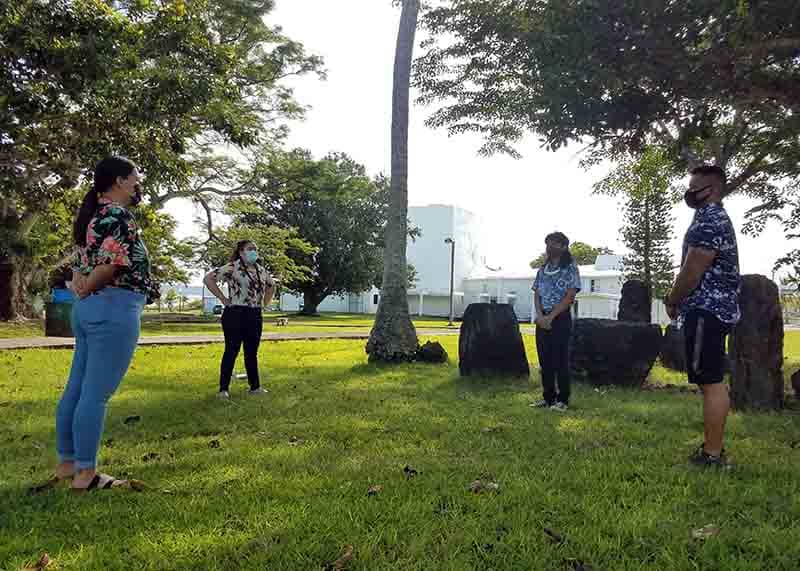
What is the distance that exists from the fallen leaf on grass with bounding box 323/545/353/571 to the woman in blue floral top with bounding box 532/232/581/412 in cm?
413

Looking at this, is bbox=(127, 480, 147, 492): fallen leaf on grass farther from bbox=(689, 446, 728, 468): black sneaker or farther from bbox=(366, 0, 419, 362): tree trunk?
bbox=(366, 0, 419, 362): tree trunk

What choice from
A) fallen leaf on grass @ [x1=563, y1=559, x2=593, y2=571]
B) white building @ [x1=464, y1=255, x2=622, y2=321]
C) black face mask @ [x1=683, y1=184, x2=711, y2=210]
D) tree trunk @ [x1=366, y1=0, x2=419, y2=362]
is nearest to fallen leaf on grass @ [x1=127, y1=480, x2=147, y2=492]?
fallen leaf on grass @ [x1=563, y1=559, x2=593, y2=571]

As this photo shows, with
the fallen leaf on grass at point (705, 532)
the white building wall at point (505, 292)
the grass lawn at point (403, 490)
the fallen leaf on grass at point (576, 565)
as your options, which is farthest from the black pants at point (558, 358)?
the white building wall at point (505, 292)

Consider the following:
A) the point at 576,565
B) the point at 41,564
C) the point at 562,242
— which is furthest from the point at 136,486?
the point at 562,242

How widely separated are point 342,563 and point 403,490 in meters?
0.96

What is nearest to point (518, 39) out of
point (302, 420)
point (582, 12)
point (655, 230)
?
point (582, 12)

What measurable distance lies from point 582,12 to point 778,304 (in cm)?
365

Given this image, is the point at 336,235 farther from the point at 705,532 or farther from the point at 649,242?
the point at 705,532

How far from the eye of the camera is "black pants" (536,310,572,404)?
249 inches

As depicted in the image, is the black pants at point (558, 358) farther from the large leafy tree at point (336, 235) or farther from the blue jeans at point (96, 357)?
the large leafy tree at point (336, 235)

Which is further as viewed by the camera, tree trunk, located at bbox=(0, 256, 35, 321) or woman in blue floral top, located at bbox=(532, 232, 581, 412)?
tree trunk, located at bbox=(0, 256, 35, 321)

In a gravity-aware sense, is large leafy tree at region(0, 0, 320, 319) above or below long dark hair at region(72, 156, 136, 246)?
above

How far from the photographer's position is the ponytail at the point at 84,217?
341 cm

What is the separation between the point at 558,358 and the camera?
20.7 ft
